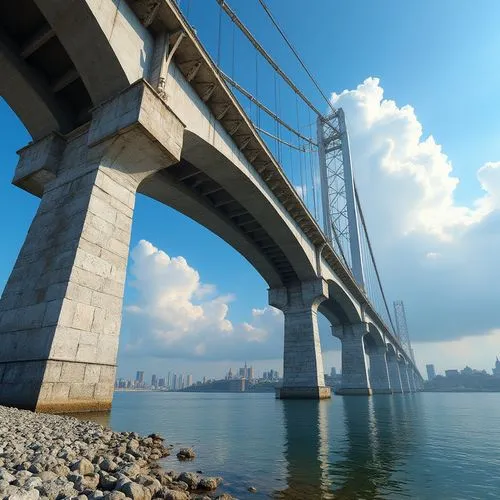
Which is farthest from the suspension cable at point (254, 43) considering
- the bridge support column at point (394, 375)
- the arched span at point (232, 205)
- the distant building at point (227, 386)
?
the distant building at point (227, 386)

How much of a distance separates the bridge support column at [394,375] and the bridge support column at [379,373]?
17.6 meters

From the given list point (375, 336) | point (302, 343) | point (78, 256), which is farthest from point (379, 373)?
point (78, 256)

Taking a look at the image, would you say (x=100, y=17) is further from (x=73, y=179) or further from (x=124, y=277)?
(x=124, y=277)

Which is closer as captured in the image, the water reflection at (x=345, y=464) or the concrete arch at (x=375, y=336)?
the water reflection at (x=345, y=464)

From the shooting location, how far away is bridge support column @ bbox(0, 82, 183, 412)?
8.09 metres

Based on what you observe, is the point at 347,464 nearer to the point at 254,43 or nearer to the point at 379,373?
the point at 254,43

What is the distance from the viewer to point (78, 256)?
8961mm

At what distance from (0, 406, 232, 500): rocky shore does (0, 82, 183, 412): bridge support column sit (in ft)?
6.35

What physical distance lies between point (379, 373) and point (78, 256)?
68.4 metres

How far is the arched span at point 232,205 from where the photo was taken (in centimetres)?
1783

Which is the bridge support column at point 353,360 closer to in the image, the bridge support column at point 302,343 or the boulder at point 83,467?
the bridge support column at point 302,343

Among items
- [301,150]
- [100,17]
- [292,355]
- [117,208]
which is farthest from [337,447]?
[301,150]

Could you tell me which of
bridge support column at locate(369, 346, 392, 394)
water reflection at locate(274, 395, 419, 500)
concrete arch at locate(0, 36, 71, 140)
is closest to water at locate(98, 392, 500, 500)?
water reflection at locate(274, 395, 419, 500)

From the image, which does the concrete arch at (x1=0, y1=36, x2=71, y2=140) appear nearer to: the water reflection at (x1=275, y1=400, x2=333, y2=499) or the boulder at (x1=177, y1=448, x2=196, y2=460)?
the boulder at (x1=177, y1=448, x2=196, y2=460)
